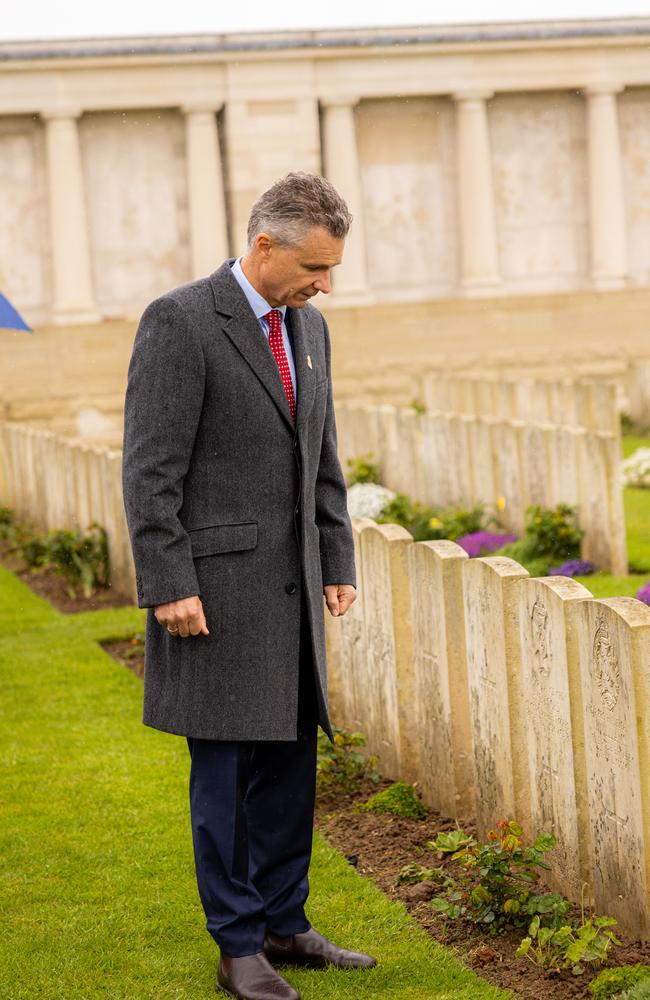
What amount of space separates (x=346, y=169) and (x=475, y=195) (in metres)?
1.91

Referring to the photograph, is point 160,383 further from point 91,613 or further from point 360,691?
point 91,613

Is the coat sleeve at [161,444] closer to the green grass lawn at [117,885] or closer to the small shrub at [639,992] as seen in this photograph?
the green grass lawn at [117,885]

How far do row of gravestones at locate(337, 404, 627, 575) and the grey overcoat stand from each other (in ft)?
18.6

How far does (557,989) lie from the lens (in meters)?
3.87

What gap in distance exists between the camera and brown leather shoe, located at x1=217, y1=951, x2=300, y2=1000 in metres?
3.83

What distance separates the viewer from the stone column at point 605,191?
845 inches

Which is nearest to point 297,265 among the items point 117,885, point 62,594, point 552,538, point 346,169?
point 117,885

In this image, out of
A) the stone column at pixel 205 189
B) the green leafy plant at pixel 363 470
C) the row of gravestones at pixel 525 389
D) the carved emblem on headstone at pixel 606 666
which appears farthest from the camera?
the stone column at pixel 205 189

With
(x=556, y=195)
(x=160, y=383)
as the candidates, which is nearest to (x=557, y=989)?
(x=160, y=383)

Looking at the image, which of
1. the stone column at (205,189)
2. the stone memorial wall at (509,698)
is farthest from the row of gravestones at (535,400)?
the stone memorial wall at (509,698)

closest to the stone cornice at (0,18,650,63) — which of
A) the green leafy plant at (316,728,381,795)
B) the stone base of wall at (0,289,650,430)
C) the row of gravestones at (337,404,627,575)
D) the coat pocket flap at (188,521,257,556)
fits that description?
the stone base of wall at (0,289,650,430)

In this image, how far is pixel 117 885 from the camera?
4.81 meters

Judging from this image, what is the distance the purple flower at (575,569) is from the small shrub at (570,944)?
528cm

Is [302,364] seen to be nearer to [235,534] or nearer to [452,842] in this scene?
[235,534]
